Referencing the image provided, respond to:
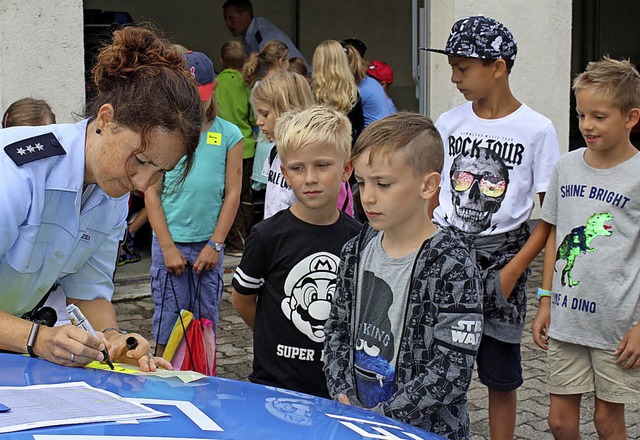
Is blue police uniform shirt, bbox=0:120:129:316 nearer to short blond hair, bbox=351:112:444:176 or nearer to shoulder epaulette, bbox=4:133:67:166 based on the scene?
shoulder epaulette, bbox=4:133:67:166

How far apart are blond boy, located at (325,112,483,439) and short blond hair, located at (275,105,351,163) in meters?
0.54

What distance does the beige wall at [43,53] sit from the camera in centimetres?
706

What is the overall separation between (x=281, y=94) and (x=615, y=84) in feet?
6.02

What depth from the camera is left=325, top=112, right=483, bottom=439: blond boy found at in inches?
111

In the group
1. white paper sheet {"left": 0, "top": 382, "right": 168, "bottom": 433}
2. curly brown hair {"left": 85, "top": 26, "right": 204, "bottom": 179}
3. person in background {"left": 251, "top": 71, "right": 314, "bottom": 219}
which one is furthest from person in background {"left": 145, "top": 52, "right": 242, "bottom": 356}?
white paper sheet {"left": 0, "top": 382, "right": 168, "bottom": 433}

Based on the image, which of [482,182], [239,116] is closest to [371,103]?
[239,116]

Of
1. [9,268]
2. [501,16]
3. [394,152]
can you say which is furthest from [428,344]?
[501,16]

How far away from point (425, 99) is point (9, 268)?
21.3ft

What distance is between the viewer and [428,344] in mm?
2869

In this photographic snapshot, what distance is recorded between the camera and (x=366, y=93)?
338 inches

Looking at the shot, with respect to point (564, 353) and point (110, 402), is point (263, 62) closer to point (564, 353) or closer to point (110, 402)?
point (564, 353)

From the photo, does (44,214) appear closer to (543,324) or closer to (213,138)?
(543,324)

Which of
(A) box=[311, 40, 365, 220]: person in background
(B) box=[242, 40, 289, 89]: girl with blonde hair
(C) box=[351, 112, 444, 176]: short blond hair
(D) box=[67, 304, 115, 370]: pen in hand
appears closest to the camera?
(D) box=[67, 304, 115, 370]: pen in hand

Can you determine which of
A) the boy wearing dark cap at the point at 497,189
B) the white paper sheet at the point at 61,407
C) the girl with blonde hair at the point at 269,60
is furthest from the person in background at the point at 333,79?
the white paper sheet at the point at 61,407
